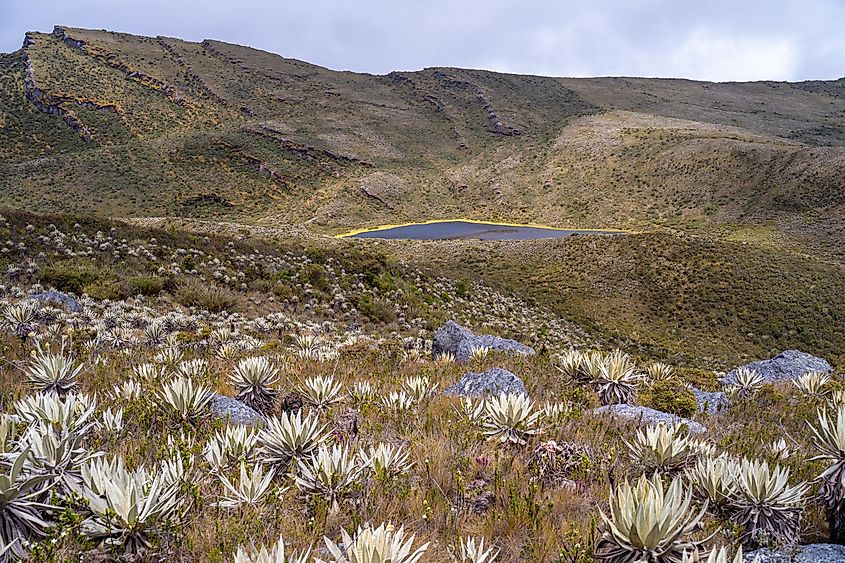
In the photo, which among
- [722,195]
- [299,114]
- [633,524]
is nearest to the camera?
[633,524]

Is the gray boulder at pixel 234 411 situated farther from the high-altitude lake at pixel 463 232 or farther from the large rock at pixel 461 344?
the high-altitude lake at pixel 463 232

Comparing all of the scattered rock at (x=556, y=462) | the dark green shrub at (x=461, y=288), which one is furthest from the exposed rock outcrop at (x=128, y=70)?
the scattered rock at (x=556, y=462)

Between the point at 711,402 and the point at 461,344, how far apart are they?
13.9ft

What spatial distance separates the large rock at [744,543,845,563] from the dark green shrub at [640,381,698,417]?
3.06 m

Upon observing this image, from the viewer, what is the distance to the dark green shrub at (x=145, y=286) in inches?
506

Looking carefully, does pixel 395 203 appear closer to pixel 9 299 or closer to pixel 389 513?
pixel 9 299

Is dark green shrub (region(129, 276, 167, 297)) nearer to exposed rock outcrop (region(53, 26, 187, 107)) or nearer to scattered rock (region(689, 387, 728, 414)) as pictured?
scattered rock (region(689, 387, 728, 414))

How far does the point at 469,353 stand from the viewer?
869 cm

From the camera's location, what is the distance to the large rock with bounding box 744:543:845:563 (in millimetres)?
2117

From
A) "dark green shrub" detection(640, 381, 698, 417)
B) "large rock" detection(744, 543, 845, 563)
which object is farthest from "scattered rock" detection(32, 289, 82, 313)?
"large rock" detection(744, 543, 845, 563)

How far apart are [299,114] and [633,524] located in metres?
96.3

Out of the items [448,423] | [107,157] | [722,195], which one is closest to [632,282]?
[448,423]

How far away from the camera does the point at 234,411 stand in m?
4.09

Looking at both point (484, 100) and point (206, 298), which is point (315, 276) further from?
point (484, 100)
